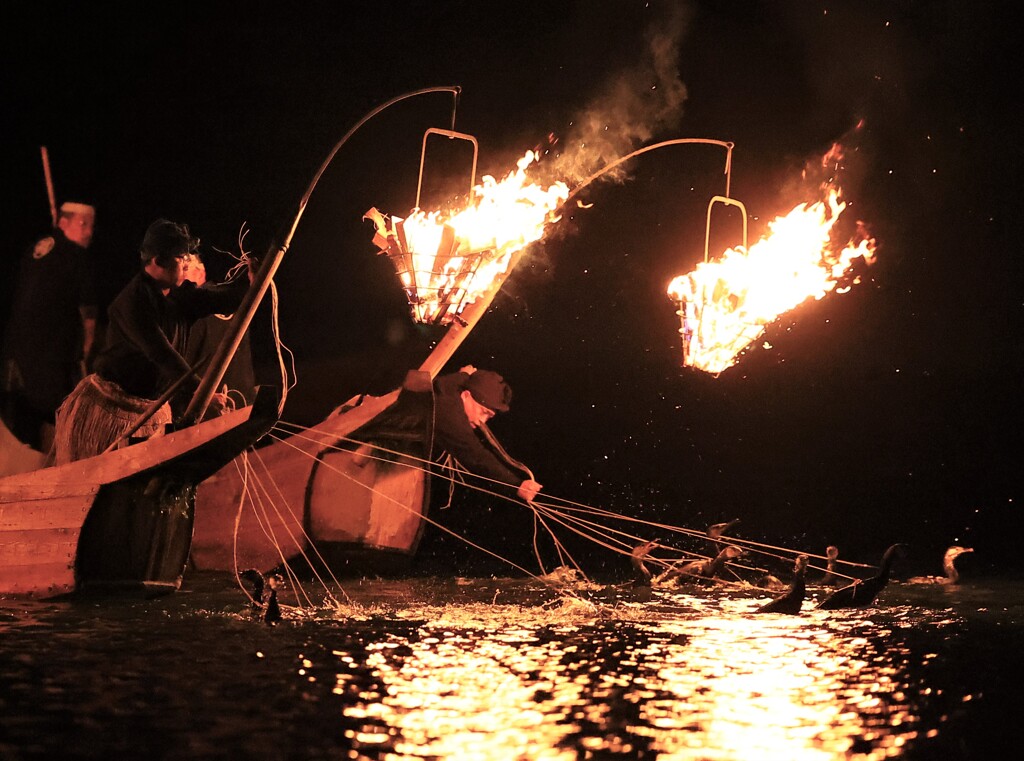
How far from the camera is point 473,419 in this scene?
11.6 metres

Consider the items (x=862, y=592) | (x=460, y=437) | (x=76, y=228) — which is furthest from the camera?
(x=76, y=228)

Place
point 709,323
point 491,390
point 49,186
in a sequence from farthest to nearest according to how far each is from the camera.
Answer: point 49,186 → point 491,390 → point 709,323

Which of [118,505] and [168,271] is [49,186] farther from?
[118,505]

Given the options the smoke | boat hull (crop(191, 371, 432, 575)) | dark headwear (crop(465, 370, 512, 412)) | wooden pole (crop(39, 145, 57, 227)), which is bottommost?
boat hull (crop(191, 371, 432, 575))

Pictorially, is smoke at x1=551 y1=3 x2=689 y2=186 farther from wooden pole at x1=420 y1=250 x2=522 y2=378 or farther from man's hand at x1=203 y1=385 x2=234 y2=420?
man's hand at x1=203 y1=385 x2=234 y2=420

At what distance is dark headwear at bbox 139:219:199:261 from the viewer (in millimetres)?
9062

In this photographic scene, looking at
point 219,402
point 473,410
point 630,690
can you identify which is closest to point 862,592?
point 473,410

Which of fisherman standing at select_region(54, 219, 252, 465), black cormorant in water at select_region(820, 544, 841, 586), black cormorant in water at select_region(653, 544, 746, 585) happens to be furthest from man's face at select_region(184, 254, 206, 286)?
black cormorant in water at select_region(820, 544, 841, 586)

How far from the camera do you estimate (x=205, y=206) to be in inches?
532

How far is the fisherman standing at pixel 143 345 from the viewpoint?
8.94 meters

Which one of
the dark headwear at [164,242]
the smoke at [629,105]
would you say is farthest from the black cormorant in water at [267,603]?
the smoke at [629,105]

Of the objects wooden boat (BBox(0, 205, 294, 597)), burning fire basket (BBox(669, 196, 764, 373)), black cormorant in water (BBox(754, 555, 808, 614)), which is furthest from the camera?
burning fire basket (BBox(669, 196, 764, 373))

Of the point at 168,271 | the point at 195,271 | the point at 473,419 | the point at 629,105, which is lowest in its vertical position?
the point at 473,419

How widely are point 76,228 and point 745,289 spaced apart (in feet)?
18.7
